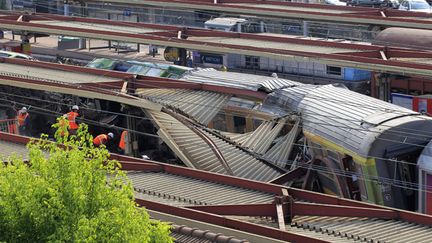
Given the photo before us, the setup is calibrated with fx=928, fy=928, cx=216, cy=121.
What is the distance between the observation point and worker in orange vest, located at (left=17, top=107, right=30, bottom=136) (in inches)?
811

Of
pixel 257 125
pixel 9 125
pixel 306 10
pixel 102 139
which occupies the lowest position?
pixel 9 125

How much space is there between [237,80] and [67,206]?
12.3 metres

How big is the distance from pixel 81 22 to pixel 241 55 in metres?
6.64

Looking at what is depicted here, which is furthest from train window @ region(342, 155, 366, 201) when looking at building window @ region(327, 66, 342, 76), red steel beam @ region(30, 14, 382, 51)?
building window @ region(327, 66, 342, 76)

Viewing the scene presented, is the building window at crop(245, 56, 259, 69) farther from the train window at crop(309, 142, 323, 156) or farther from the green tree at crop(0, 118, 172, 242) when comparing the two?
the green tree at crop(0, 118, 172, 242)

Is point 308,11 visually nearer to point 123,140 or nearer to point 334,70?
point 334,70

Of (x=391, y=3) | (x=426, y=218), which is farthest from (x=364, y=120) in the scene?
(x=391, y=3)

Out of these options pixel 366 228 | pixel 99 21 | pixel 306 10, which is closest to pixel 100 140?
pixel 366 228

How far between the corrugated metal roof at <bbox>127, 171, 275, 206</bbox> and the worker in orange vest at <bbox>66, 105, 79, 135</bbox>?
533 centimetres

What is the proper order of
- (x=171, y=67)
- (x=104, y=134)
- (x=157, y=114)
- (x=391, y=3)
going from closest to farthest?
(x=157, y=114) < (x=104, y=134) < (x=171, y=67) < (x=391, y=3)

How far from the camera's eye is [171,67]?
24.2 m

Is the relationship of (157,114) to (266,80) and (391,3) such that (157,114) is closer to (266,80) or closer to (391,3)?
(266,80)

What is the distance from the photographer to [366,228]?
37.7 ft

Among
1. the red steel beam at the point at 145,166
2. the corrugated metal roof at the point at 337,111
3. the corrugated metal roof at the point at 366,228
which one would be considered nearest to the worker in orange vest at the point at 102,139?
the corrugated metal roof at the point at 337,111
